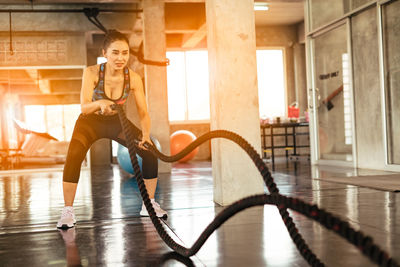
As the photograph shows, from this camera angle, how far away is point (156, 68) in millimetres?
8188

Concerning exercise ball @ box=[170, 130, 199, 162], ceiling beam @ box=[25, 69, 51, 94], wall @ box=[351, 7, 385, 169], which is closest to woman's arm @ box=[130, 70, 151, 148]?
wall @ box=[351, 7, 385, 169]

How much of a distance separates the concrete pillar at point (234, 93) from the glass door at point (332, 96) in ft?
13.8

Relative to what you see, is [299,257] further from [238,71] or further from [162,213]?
[238,71]

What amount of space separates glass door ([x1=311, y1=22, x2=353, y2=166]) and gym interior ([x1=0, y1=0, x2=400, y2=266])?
0.03 m

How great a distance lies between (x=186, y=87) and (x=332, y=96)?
5.53 m

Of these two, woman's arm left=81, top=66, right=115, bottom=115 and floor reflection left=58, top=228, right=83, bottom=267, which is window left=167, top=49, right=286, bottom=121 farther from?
floor reflection left=58, top=228, right=83, bottom=267

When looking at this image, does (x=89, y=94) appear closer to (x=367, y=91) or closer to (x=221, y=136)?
(x=221, y=136)

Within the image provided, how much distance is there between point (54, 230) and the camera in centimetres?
308

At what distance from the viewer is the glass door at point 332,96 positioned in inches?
310

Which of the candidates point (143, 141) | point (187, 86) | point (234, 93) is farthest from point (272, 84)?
point (143, 141)

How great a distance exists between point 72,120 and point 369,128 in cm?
683

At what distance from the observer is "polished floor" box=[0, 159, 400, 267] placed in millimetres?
2160

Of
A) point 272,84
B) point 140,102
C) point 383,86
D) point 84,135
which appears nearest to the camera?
point 84,135

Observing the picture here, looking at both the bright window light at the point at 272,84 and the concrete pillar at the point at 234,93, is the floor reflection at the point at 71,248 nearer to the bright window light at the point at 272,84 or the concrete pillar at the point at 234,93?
the concrete pillar at the point at 234,93
